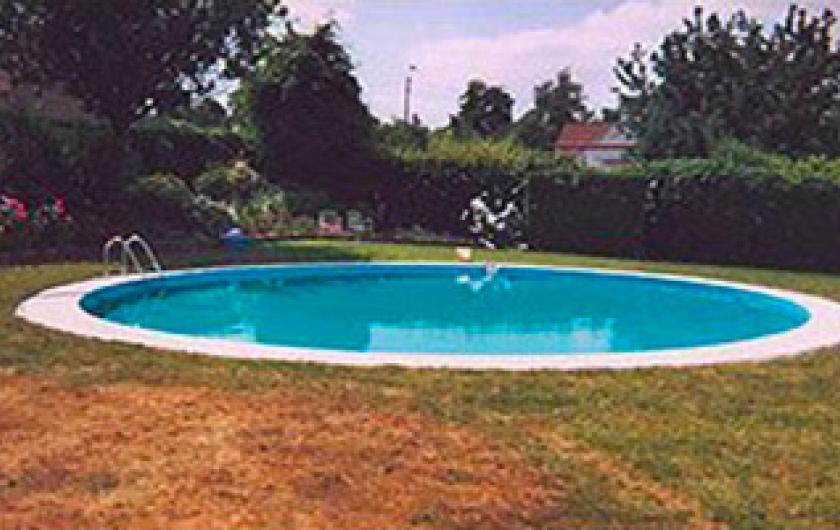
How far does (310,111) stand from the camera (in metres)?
24.9

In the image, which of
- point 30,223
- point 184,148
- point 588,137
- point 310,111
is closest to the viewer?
point 30,223

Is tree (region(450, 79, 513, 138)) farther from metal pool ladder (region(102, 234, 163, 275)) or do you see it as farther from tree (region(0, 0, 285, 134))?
metal pool ladder (region(102, 234, 163, 275))

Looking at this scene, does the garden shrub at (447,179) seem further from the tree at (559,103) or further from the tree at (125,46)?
the tree at (559,103)

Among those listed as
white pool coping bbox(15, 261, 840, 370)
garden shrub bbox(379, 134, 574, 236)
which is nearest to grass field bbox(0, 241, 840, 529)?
white pool coping bbox(15, 261, 840, 370)

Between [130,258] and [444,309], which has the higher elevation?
[130,258]

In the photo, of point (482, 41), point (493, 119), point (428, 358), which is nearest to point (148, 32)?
point (482, 41)

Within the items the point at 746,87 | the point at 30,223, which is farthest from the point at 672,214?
the point at 746,87

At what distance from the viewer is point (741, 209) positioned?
20766 millimetres

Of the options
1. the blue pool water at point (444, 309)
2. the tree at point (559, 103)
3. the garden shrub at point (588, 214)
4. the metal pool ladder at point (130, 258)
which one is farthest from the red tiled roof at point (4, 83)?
the tree at point (559, 103)

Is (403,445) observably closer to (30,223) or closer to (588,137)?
(30,223)

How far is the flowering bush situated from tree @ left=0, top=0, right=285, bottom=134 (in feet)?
11.9

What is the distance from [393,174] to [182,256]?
25.2ft

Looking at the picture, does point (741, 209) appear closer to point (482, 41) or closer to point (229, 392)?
point (482, 41)

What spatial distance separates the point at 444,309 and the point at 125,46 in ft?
32.4
